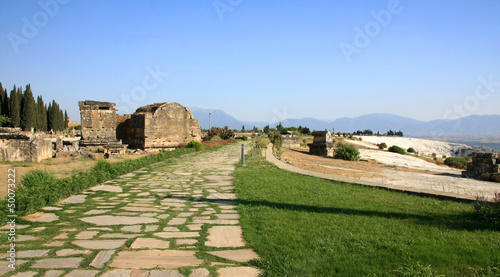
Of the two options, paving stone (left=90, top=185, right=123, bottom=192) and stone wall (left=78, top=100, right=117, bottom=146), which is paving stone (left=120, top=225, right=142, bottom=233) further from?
stone wall (left=78, top=100, right=117, bottom=146)

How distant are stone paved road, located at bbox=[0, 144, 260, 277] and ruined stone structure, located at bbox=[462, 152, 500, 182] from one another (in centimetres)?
1318

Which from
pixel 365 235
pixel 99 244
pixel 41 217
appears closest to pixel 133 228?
pixel 99 244

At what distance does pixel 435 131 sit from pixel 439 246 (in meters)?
222

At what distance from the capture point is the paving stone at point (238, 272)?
265cm

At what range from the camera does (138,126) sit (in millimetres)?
17781

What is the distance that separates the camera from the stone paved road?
2.72m

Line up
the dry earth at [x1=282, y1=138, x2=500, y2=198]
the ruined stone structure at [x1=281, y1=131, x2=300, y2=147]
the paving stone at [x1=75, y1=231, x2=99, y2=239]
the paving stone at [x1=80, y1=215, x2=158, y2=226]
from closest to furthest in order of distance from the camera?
1. the paving stone at [x1=75, y1=231, x2=99, y2=239]
2. the paving stone at [x1=80, y1=215, x2=158, y2=226]
3. the dry earth at [x1=282, y1=138, x2=500, y2=198]
4. the ruined stone structure at [x1=281, y1=131, x2=300, y2=147]

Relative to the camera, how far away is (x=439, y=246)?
3287 millimetres

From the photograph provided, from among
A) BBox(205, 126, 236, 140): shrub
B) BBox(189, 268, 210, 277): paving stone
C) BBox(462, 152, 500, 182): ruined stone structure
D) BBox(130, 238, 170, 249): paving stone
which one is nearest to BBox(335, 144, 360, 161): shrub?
BBox(462, 152, 500, 182): ruined stone structure

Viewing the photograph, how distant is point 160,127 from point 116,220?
14.5 m

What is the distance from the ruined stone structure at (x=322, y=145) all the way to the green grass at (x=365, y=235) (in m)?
15.6

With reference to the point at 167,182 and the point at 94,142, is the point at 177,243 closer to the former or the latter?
the point at 167,182

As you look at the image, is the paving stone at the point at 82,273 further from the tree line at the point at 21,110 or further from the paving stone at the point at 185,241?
the tree line at the point at 21,110

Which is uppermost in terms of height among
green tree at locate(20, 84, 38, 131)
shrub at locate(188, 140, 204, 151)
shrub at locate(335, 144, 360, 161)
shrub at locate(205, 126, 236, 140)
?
green tree at locate(20, 84, 38, 131)
